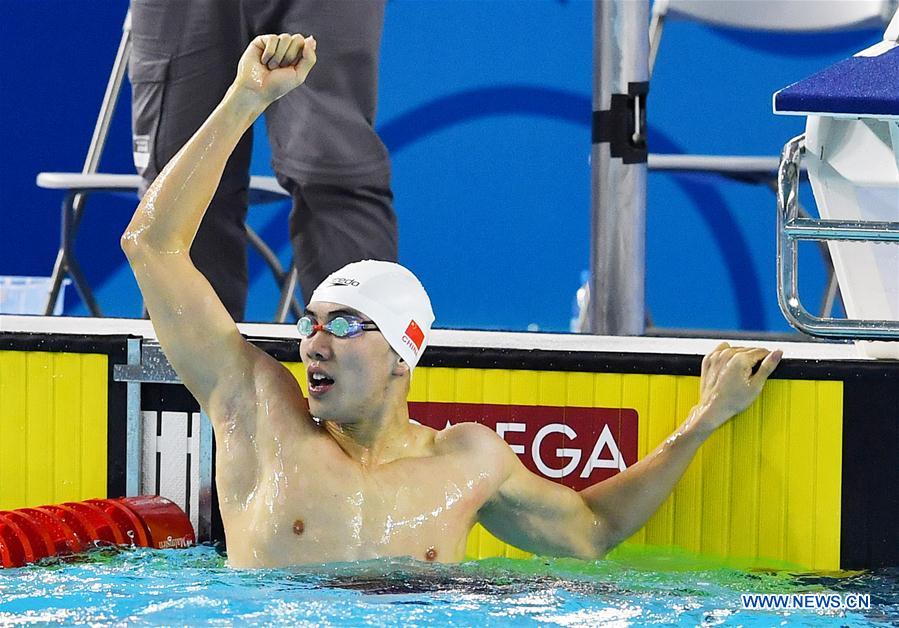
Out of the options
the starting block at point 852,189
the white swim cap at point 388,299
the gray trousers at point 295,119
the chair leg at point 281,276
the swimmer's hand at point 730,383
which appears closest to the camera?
the starting block at point 852,189

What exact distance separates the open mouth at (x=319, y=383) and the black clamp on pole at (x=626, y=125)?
988 mm

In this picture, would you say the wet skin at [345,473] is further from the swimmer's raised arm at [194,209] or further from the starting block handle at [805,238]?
the starting block handle at [805,238]

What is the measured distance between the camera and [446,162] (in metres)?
4.95

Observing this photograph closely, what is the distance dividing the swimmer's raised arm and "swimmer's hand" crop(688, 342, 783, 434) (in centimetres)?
88

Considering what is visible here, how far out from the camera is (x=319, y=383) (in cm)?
234

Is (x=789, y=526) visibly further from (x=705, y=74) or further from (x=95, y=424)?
(x=705, y=74)

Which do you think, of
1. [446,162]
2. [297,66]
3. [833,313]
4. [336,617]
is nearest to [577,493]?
[336,617]

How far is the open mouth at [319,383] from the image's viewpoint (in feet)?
7.61

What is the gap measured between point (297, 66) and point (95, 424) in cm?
95

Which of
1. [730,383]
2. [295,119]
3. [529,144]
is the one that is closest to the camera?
[730,383]

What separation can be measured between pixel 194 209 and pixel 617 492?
906mm
